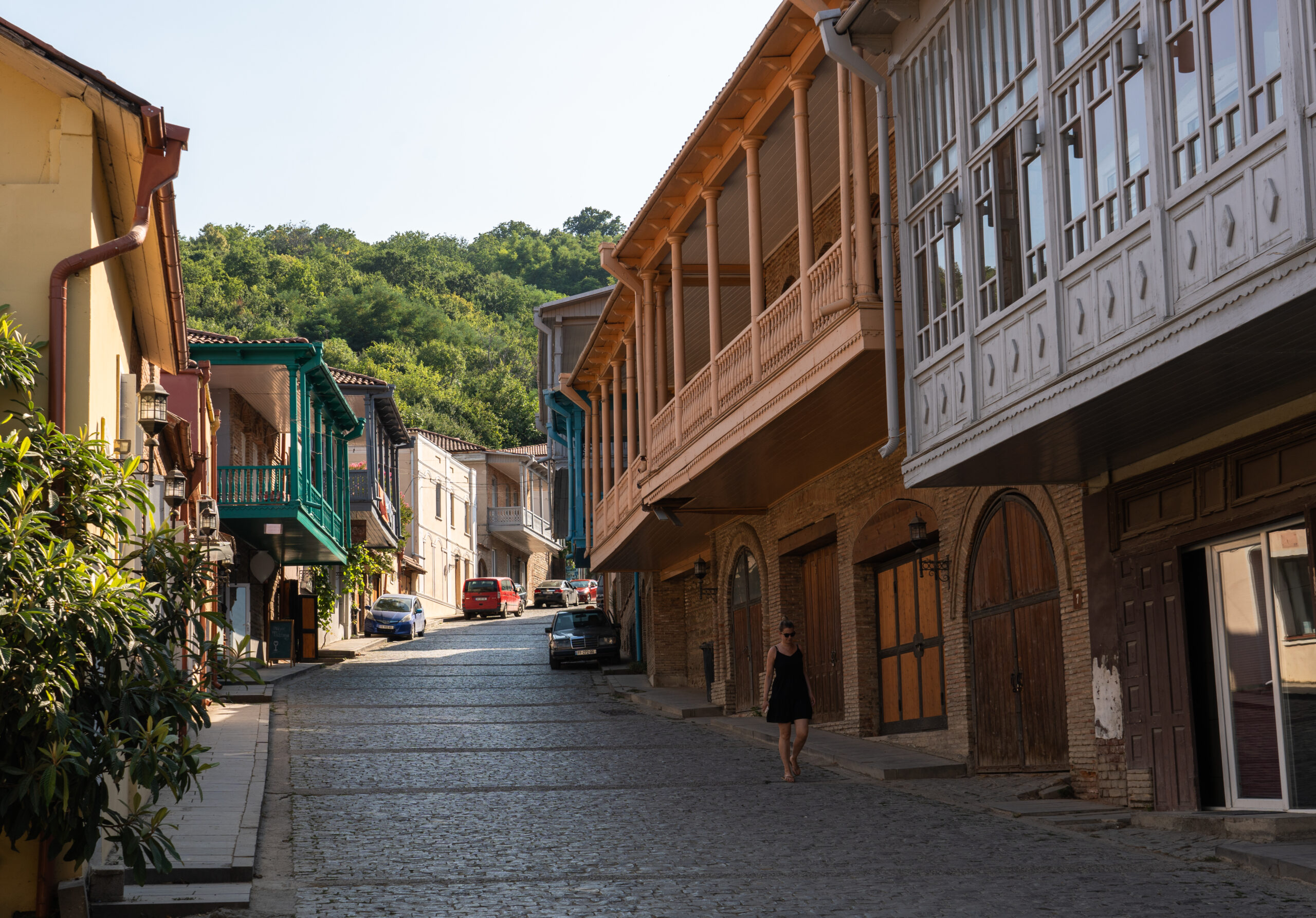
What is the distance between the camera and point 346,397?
40531 millimetres

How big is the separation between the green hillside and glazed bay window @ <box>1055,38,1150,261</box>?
6316cm

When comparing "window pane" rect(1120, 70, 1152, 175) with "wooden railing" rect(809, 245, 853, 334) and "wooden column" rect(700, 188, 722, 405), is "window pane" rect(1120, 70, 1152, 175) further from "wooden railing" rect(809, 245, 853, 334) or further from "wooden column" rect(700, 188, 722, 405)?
"wooden column" rect(700, 188, 722, 405)

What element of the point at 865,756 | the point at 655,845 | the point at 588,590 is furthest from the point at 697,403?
the point at 588,590

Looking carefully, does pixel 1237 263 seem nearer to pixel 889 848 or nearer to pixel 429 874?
pixel 889 848

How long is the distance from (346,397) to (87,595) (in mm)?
33434

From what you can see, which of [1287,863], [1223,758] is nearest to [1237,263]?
[1287,863]

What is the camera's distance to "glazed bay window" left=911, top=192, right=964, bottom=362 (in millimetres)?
11250

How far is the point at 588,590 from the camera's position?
6450 cm

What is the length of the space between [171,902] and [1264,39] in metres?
7.47

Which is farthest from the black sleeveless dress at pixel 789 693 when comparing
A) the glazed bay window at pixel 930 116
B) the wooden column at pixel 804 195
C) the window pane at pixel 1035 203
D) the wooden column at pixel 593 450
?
the wooden column at pixel 593 450

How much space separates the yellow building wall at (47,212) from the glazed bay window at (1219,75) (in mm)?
6660

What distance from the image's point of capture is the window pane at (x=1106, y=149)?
9055mm

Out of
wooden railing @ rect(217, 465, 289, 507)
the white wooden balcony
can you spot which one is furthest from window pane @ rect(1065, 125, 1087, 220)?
the white wooden balcony

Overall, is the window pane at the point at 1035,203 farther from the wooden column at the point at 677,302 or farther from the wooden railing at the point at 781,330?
the wooden column at the point at 677,302
